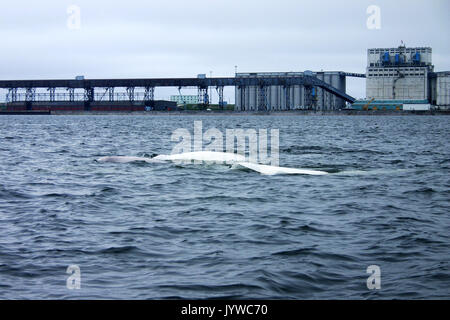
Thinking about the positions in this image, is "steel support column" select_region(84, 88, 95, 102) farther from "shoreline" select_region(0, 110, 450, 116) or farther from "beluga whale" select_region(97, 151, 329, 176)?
"beluga whale" select_region(97, 151, 329, 176)

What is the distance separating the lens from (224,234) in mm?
11281

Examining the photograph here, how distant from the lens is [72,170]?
867 inches

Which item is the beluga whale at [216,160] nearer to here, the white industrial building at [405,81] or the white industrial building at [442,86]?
the white industrial building at [405,81]

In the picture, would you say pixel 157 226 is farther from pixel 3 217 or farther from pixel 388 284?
pixel 388 284

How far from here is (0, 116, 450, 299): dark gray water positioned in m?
8.37

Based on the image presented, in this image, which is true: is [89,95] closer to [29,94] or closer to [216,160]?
[29,94]

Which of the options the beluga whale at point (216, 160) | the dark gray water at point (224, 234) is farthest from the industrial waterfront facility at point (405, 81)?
the dark gray water at point (224, 234)

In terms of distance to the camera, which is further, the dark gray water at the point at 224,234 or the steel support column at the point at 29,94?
the steel support column at the point at 29,94

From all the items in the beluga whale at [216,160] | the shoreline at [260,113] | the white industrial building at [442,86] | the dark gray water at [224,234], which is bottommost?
the dark gray water at [224,234]

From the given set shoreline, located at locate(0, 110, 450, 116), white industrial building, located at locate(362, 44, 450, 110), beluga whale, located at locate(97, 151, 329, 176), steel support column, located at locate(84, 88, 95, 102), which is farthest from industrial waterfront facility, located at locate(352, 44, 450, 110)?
beluga whale, located at locate(97, 151, 329, 176)

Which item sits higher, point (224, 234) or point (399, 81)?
point (399, 81)

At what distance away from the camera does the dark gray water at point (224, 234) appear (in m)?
A: 8.37

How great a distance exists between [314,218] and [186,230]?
2802 millimetres


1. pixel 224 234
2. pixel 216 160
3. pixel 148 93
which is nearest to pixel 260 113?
pixel 148 93
